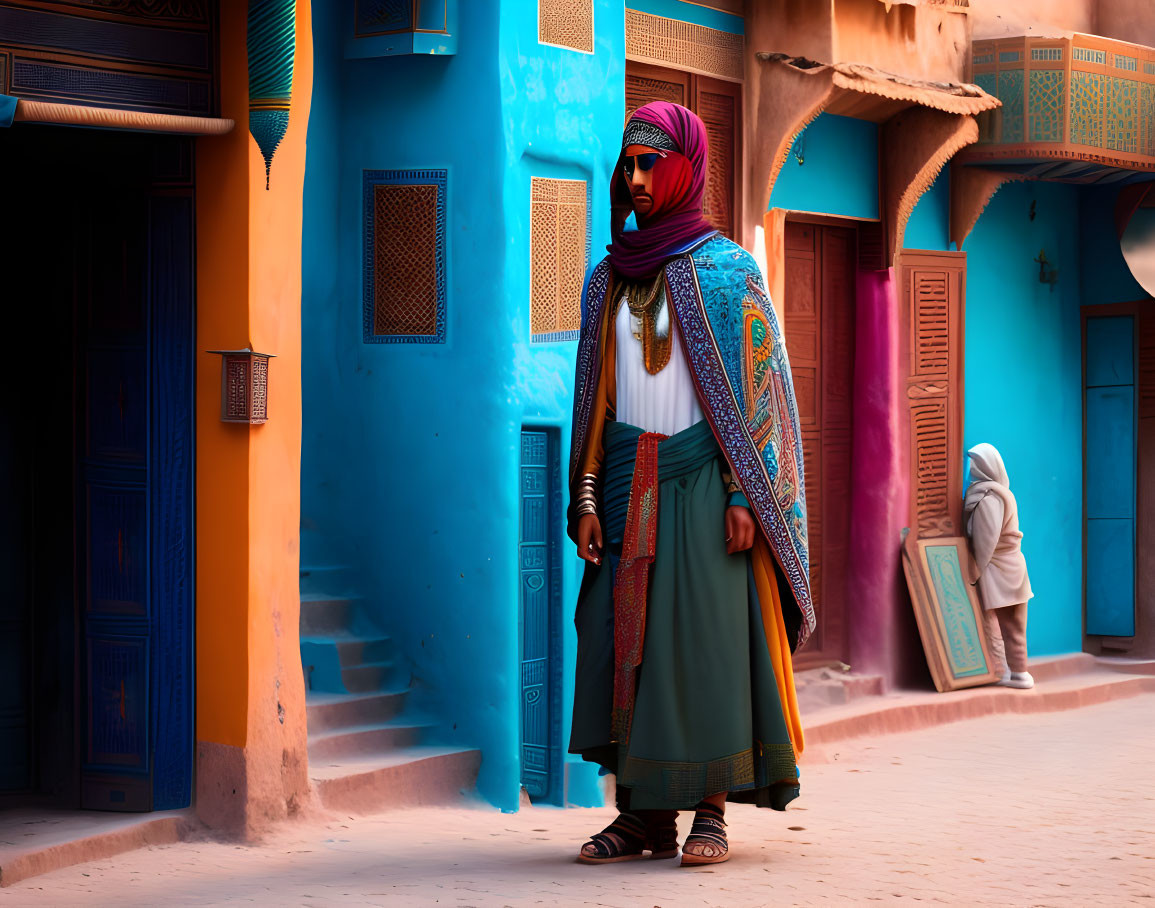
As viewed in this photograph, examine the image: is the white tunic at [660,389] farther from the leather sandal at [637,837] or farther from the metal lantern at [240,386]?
the metal lantern at [240,386]

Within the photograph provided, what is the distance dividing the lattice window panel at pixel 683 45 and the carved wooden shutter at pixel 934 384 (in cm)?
194

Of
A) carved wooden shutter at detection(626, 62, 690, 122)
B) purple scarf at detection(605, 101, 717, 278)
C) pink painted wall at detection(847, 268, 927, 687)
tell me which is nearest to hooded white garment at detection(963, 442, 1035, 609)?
pink painted wall at detection(847, 268, 927, 687)

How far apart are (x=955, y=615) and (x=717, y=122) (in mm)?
3396

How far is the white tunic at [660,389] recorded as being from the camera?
15.7ft

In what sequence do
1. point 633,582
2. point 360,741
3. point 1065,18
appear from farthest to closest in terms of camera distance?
1. point 1065,18
2. point 360,741
3. point 633,582

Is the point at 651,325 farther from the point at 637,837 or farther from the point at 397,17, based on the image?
the point at 397,17

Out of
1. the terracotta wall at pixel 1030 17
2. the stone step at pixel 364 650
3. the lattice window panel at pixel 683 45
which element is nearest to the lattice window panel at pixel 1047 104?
the terracotta wall at pixel 1030 17

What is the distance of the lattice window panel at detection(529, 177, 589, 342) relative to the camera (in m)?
7.06

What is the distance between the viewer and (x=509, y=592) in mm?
6777

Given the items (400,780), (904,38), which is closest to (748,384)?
(400,780)

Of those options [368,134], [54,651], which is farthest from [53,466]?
[368,134]

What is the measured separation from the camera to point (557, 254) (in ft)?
23.5

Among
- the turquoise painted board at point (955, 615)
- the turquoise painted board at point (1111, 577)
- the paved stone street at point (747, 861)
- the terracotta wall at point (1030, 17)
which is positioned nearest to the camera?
the paved stone street at point (747, 861)

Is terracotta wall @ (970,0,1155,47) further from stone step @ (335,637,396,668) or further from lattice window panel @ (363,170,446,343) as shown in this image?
stone step @ (335,637,396,668)
